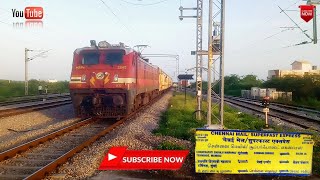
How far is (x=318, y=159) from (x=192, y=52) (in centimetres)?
1074

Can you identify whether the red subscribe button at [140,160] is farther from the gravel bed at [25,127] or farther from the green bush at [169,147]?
the gravel bed at [25,127]

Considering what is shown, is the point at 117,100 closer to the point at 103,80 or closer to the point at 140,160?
the point at 103,80

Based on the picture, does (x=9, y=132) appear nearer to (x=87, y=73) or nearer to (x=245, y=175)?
(x=87, y=73)

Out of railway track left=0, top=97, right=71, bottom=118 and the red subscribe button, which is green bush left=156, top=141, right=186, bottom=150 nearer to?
the red subscribe button

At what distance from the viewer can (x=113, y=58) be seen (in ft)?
56.7

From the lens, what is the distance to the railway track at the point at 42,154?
25.8ft

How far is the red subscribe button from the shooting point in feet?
23.7

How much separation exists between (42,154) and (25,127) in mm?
6545

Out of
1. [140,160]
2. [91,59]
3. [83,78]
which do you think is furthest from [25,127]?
[140,160]

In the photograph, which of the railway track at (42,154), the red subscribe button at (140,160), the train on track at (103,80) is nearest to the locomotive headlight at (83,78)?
the train on track at (103,80)

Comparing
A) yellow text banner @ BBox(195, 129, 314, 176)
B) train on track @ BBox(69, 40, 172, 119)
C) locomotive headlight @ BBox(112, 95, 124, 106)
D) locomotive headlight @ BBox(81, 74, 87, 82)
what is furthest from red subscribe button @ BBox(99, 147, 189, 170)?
locomotive headlight @ BBox(81, 74, 87, 82)

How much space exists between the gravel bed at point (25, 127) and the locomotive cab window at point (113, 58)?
3.12 metres

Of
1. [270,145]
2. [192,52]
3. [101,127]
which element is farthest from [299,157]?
[192,52]

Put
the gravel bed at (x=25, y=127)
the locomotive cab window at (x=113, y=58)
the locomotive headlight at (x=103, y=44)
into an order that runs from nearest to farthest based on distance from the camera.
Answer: the gravel bed at (x=25, y=127)
the locomotive cab window at (x=113, y=58)
the locomotive headlight at (x=103, y=44)
